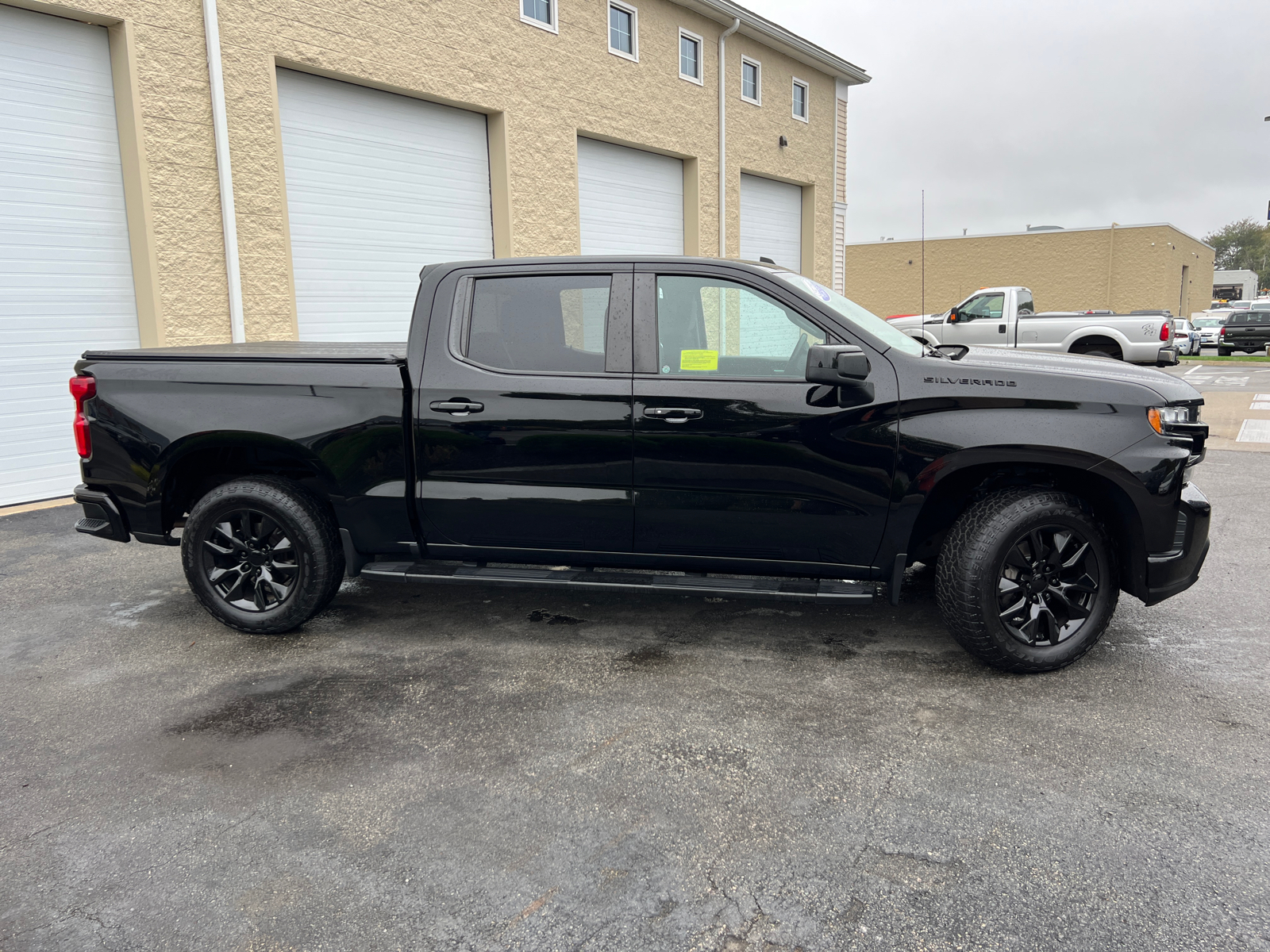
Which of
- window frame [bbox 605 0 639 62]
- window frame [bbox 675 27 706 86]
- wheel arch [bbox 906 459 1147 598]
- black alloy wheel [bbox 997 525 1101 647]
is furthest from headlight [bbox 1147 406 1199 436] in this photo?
window frame [bbox 675 27 706 86]

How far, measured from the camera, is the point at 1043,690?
370cm

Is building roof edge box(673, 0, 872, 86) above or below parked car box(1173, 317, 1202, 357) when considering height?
above

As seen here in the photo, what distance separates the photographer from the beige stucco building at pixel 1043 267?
1583 inches

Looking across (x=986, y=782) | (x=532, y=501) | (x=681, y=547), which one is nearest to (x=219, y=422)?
(x=532, y=501)

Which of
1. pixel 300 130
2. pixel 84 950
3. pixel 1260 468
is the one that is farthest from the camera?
pixel 300 130

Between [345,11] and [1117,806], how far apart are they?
1080cm

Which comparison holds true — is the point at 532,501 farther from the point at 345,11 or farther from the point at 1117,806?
the point at 345,11

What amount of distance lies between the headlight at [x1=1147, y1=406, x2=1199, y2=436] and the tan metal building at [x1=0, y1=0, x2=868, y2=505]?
338 inches

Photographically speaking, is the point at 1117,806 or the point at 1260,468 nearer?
the point at 1117,806

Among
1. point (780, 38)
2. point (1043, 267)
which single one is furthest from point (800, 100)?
point (1043, 267)

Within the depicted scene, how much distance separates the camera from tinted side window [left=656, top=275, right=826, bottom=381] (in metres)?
3.95

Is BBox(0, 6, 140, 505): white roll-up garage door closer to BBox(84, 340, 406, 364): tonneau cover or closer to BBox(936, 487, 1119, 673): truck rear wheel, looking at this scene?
BBox(84, 340, 406, 364): tonneau cover

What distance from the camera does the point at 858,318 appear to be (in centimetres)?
412

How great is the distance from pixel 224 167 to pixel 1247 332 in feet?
102
